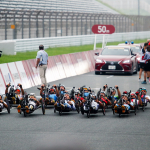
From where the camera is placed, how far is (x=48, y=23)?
119 feet

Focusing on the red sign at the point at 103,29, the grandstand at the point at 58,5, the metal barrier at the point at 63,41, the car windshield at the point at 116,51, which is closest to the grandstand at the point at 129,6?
the grandstand at the point at 58,5

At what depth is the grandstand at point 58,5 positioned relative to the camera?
38156mm

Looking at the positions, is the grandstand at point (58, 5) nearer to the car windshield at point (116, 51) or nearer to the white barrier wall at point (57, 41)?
the white barrier wall at point (57, 41)

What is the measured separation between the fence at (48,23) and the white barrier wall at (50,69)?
7.71m

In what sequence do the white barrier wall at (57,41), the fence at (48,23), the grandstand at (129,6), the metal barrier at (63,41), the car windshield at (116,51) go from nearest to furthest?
the car windshield at (116,51) < the fence at (48,23) < the white barrier wall at (57,41) < the metal barrier at (63,41) < the grandstand at (129,6)

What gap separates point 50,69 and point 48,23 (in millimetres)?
18595

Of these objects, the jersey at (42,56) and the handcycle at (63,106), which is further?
the jersey at (42,56)

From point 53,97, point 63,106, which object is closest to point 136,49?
point 53,97

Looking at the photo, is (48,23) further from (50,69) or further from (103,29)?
(50,69)

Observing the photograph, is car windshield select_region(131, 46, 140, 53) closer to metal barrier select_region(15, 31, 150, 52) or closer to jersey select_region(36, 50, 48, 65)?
metal barrier select_region(15, 31, 150, 52)

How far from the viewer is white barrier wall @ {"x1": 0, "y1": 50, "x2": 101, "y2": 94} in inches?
564

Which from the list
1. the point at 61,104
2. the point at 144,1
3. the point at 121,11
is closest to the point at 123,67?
the point at 61,104

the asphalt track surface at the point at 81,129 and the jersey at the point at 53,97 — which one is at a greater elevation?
the jersey at the point at 53,97

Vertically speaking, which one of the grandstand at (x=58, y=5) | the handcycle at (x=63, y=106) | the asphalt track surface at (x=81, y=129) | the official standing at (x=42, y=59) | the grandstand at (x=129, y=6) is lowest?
the asphalt track surface at (x=81, y=129)
